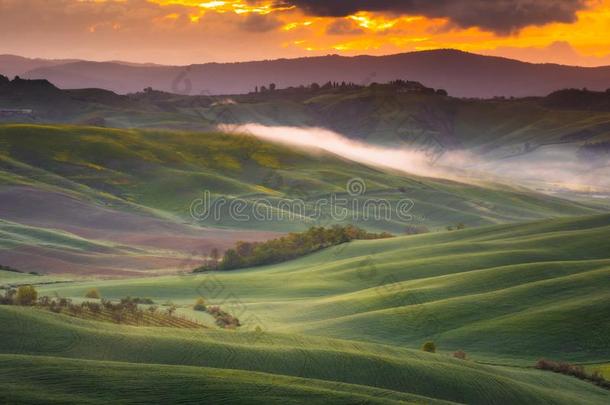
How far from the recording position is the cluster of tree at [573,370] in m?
43.8

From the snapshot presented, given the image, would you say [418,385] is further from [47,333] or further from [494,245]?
[494,245]

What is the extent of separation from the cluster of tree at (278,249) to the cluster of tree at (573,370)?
54.9m

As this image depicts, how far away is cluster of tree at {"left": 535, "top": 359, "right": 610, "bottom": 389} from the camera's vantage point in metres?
43.8

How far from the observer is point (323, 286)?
77.8 m

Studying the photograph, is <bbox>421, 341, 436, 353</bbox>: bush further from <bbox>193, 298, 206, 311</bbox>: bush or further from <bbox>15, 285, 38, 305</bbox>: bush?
<bbox>15, 285, 38, 305</bbox>: bush

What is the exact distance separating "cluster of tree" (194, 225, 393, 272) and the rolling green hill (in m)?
3.36

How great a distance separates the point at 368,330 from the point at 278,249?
4659 centimetres

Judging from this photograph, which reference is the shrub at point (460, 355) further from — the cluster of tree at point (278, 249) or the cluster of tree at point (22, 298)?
the cluster of tree at point (278, 249)

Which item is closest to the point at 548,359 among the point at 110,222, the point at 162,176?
the point at 110,222

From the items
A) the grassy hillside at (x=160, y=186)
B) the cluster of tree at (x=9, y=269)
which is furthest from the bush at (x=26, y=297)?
the grassy hillside at (x=160, y=186)

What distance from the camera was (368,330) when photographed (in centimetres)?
5628

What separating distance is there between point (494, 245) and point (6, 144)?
13068 cm

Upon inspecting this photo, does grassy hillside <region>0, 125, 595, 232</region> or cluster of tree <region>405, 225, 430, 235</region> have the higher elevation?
grassy hillside <region>0, 125, 595, 232</region>

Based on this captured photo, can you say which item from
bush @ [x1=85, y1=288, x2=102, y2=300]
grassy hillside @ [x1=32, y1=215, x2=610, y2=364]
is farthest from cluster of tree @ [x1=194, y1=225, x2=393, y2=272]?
bush @ [x1=85, y1=288, x2=102, y2=300]
